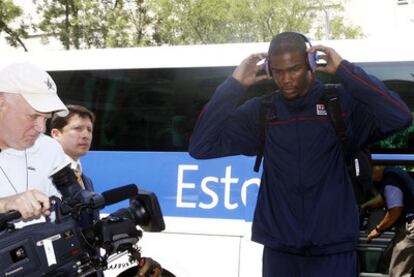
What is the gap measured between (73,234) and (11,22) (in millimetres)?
14636

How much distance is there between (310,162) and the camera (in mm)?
2420

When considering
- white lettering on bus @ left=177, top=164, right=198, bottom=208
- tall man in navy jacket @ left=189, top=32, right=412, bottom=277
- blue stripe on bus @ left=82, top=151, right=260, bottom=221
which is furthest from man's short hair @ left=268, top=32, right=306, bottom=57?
white lettering on bus @ left=177, top=164, right=198, bottom=208

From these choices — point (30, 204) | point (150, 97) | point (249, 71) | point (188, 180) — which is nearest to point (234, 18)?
point (150, 97)

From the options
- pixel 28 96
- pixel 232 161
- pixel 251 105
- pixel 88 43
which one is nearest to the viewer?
pixel 28 96

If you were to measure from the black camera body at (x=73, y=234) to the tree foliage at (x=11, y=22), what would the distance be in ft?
45.5

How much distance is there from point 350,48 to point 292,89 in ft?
8.60

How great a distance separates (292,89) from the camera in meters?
2.48

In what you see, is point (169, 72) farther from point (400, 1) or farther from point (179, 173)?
point (400, 1)

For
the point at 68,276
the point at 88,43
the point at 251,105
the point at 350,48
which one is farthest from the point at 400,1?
the point at 68,276

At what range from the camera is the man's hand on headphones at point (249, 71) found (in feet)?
8.68

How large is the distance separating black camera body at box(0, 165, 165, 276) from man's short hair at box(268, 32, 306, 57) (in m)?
1.09

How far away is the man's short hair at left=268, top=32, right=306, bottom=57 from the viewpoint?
252 centimetres

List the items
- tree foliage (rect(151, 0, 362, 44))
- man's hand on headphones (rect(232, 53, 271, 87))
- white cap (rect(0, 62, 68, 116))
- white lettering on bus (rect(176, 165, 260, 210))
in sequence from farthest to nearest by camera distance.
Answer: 1. tree foliage (rect(151, 0, 362, 44))
2. white lettering on bus (rect(176, 165, 260, 210))
3. man's hand on headphones (rect(232, 53, 271, 87))
4. white cap (rect(0, 62, 68, 116))

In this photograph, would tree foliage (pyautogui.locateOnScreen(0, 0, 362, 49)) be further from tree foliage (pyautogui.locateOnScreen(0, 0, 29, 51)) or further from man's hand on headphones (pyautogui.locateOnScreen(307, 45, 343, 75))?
man's hand on headphones (pyautogui.locateOnScreen(307, 45, 343, 75))
